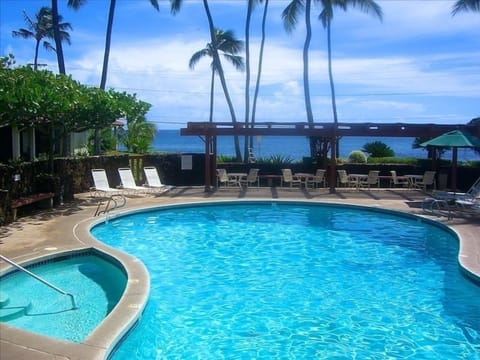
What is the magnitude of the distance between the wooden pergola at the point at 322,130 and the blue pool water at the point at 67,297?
10633 millimetres

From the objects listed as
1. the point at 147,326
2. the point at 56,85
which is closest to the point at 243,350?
the point at 147,326

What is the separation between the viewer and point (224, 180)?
19406mm

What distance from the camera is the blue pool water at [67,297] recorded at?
19.8 ft

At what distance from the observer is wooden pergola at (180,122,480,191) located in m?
19.2

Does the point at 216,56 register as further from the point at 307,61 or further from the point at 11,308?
the point at 11,308

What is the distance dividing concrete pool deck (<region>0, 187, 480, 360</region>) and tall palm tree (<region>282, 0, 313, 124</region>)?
9074mm

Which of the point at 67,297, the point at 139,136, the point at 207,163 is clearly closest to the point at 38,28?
the point at 139,136

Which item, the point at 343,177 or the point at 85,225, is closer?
the point at 85,225

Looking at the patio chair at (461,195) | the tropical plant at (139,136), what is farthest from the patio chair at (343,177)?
the tropical plant at (139,136)

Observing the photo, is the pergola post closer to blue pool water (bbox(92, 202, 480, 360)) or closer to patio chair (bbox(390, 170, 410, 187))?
blue pool water (bbox(92, 202, 480, 360))

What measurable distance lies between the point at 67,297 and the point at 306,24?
22520 millimetres

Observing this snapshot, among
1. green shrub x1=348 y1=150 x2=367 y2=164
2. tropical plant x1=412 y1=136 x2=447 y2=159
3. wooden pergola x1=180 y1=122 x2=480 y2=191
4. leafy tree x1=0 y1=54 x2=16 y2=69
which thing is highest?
leafy tree x1=0 y1=54 x2=16 y2=69

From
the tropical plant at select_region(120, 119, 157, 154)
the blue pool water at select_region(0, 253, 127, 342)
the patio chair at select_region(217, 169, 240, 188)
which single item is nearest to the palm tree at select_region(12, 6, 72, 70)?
the tropical plant at select_region(120, 119, 157, 154)

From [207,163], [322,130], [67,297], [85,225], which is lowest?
[67,297]
